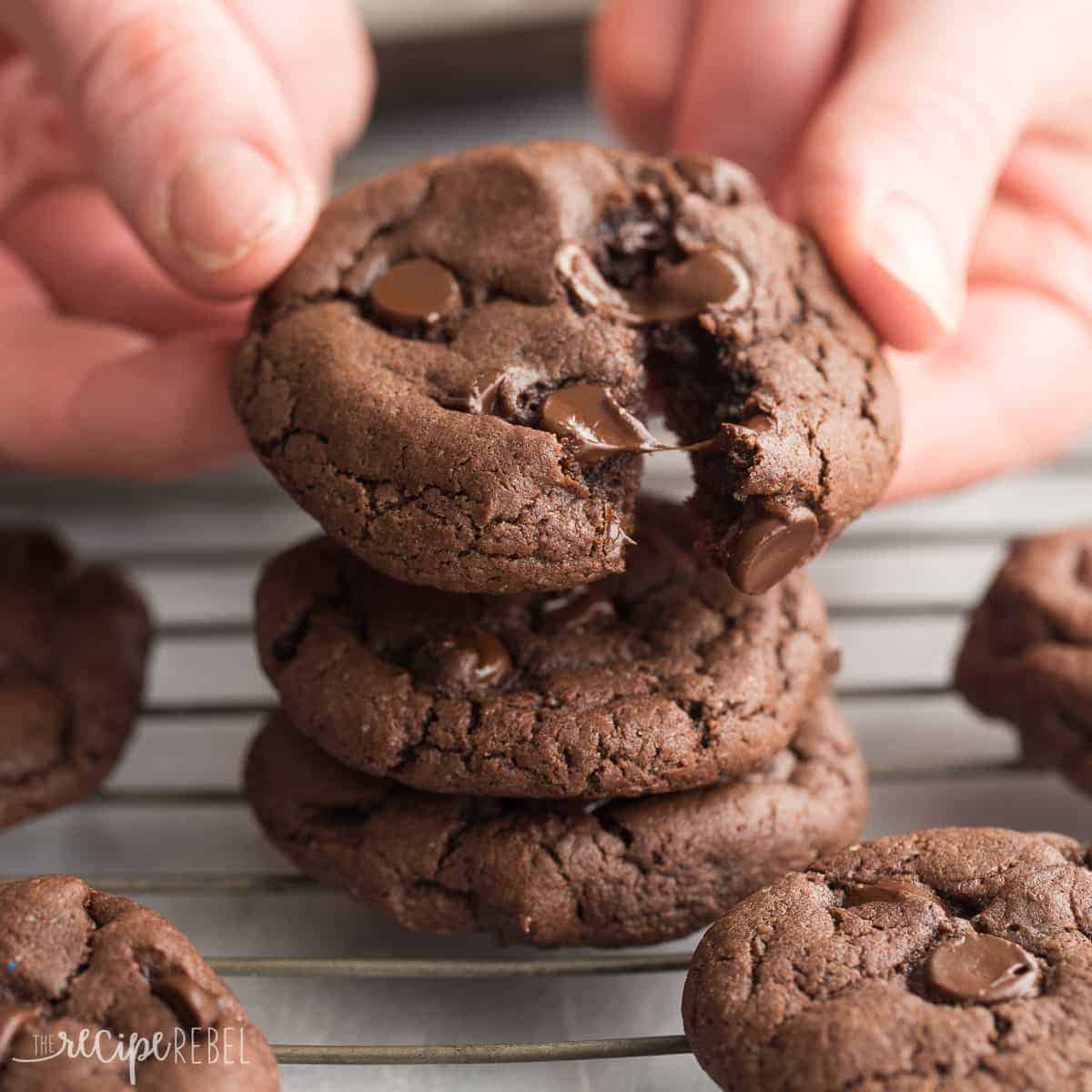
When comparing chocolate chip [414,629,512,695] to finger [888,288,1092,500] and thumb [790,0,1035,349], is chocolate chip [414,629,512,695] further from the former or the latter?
finger [888,288,1092,500]

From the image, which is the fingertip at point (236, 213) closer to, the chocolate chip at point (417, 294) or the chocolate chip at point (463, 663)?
the chocolate chip at point (417, 294)

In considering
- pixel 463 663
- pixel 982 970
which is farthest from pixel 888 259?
pixel 982 970

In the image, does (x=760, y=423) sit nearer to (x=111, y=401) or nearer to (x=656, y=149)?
(x=111, y=401)

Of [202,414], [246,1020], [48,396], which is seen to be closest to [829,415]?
[246,1020]

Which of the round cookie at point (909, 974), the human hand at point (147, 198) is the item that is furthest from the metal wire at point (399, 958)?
the human hand at point (147, 198)

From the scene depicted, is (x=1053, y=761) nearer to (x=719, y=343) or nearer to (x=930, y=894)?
(x=930, y=894)

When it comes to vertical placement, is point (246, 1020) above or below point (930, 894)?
below
